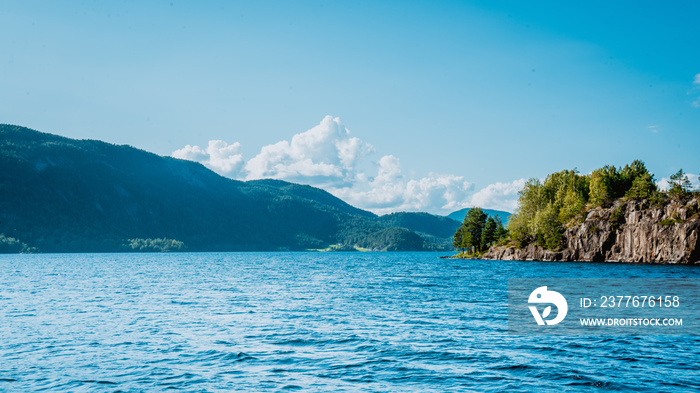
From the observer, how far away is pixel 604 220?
150 m

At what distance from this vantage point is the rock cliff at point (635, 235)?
424 ft

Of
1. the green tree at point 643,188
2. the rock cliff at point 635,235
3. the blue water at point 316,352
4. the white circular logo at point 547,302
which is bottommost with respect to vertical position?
the blue water at point 316,352

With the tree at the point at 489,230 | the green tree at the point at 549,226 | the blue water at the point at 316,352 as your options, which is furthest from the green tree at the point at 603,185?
the blue water at the point at 316,352

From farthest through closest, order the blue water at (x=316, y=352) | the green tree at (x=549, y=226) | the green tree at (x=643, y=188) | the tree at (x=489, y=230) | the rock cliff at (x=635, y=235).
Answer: the tree at (x=489, y=230) → the green tree at (x=549, y=226) → the green tree at (x=643, y=188) → the rock cliff at (x=635, y=235) → the blue water at (x=316, y=352)

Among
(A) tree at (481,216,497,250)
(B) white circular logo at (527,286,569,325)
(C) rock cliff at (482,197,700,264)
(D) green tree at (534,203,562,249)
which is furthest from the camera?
(A) tree at (481,216,497,250)

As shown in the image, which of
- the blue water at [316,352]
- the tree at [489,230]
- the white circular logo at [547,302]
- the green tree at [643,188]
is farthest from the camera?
the tree at [489,230]

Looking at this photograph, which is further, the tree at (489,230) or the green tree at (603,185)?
the tree at (489,230)

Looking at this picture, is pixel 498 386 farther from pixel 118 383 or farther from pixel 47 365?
pixel 47 365

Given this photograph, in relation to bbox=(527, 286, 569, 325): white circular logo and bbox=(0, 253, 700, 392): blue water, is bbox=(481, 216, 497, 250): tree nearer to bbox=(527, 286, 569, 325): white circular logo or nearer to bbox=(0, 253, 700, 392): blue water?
bbox=(527, 286, 569, 325): white circular logo

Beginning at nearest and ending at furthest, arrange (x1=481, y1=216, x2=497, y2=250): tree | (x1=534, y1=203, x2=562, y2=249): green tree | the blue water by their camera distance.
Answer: the blue water, (x1=534, y1=203, x2=562, y2=249): green tree, (x1=481, y1=216, x2=497, y2=250): tree

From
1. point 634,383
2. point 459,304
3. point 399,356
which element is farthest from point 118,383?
point 459,304

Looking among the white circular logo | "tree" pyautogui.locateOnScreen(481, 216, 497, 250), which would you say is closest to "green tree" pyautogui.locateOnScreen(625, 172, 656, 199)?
"tree" pyautogui.locateOnScreen(481, 216, 497, 250)

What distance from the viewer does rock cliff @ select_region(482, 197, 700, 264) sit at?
129 meters

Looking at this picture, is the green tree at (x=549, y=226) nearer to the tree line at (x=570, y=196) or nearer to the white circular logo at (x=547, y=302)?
the tree line at (x=570, y=196)
